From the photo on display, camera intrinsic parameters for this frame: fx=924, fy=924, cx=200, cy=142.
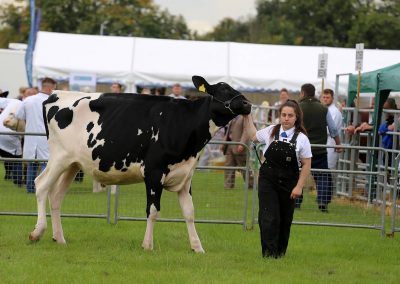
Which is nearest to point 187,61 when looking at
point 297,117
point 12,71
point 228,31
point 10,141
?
point 12,71

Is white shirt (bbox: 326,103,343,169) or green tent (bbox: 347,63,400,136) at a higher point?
green tent (bbox: 347,63,400,136)

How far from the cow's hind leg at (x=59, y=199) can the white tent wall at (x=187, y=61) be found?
2028cm

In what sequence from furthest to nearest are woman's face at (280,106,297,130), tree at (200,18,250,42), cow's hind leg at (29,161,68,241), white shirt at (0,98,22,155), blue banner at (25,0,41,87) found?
tree at (200,18,250,42) < blue banner at (25,0,41,87) < white shirt at (0,98,22,155) < cow's hind leg at (29,161,68,241) < woman's face at (280,106,297,130)

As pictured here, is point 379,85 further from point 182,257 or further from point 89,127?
point 182,257

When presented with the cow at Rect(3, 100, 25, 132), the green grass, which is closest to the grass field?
the green grass

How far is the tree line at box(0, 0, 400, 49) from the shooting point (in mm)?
71500

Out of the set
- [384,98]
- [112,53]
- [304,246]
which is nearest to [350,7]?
[112,53]

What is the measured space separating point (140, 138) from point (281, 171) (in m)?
1.72

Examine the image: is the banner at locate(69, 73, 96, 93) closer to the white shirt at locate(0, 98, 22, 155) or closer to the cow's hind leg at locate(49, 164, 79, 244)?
the white shirt at locate(0, 98, 22, 155)

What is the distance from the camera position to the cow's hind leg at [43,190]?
11.2 metres

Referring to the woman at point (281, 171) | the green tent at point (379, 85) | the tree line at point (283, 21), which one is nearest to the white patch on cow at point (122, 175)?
the woman at point (281, 171)

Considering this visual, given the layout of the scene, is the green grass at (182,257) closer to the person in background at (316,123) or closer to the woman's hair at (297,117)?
the woman's hair at (297,117)

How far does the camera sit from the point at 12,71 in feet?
137

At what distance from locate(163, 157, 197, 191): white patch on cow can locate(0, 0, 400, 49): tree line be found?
60472 mm
